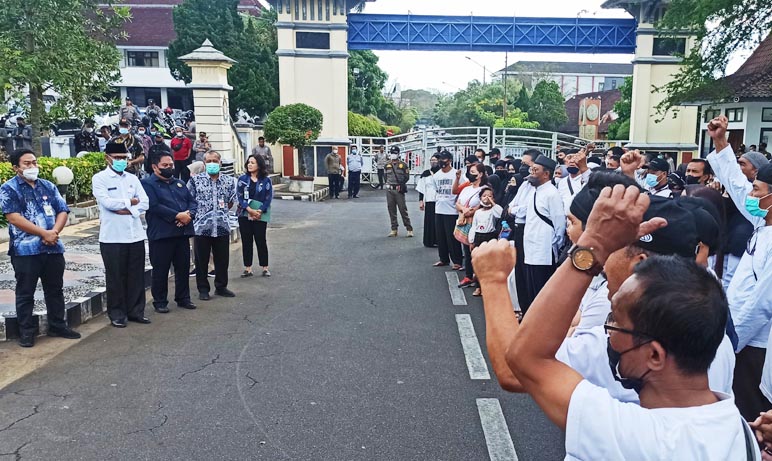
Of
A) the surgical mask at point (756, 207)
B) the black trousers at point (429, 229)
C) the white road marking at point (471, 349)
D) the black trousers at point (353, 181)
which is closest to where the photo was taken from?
the surgical mask at point (756, 207)

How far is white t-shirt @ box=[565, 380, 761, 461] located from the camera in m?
1.57

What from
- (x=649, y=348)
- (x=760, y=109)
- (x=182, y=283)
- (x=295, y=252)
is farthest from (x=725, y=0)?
(x=649, y=348)

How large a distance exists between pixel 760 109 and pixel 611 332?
19306 millimetres

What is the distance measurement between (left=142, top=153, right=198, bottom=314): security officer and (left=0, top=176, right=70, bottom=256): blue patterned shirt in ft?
3.77

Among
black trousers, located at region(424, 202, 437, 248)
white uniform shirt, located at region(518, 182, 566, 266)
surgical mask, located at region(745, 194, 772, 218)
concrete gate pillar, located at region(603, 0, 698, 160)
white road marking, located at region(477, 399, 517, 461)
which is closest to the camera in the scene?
surgical mask, located at region(745, 194, 772, 218)

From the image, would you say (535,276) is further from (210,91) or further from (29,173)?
(210,91)

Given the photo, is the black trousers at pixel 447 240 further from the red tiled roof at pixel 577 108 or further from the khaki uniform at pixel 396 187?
the red tiled roof at pixel 577 108

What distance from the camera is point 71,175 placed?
38.3ft

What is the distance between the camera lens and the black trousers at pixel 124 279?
6539 mm

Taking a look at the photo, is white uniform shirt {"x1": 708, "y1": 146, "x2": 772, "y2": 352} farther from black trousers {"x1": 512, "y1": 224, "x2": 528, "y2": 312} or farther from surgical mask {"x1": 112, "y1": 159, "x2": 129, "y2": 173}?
surgical mask {"x1": 112, "y1": 159, "x2": 129, "y2": 173}

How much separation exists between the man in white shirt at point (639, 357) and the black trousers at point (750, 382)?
2.02 m

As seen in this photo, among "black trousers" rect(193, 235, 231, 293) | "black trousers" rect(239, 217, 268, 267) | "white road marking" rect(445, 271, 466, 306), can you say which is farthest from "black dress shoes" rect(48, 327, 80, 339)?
"white road marking" rect(445, 271, 466, 306)

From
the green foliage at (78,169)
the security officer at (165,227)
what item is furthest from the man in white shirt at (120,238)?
the green foliage at (78,169)

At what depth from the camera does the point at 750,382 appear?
3.42 metres
